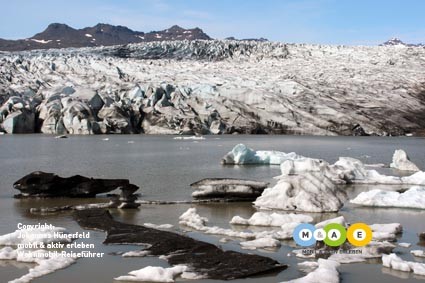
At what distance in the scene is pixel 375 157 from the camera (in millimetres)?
25469

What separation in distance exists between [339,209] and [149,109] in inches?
1477

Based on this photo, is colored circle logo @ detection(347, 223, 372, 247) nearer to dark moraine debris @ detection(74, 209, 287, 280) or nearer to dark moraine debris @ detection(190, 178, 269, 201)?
dark moraine debris @ detection(74, 209, 287, 280)

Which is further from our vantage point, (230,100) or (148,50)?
(148,50)

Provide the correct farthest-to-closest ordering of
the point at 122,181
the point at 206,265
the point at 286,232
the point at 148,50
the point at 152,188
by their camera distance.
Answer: the point at 148,50 < the point at 152,188 < the point at 122,181 < the point at 286,232 < the point at 206,265

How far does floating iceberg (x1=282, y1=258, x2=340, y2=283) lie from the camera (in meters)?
5.20

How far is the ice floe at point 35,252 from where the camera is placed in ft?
18.0

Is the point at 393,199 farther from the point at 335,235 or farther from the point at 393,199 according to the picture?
the point at 335,235

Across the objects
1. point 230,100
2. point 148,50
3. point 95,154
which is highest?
point 148,50

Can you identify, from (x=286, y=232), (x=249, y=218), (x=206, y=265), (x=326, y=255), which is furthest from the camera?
(x=249, y=218)

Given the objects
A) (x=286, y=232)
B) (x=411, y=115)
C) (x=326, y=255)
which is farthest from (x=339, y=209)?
(x=411, y=115)

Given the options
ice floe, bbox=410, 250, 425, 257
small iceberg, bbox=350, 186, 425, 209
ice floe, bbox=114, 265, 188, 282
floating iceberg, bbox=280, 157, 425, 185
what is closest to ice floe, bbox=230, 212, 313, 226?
ice floe, bbox=410, 250, 425, 257

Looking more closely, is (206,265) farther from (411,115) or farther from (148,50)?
(148,50)

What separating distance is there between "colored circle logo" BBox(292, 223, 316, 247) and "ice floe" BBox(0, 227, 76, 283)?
2.83 metres

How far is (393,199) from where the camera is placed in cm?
1049
